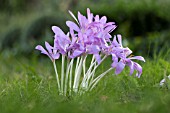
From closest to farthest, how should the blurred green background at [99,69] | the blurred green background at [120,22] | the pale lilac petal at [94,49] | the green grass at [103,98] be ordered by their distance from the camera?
the green grass at [103,98] → the blurred green background at [99,69] → the pale lilac petal at [94,49] → the blurred green background at [120,22]

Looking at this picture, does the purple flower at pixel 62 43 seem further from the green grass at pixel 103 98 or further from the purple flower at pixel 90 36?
the green grass at pixel 103 98

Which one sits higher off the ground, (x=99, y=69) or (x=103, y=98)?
(x=99, y=69)

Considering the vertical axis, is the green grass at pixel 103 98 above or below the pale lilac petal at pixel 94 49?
below

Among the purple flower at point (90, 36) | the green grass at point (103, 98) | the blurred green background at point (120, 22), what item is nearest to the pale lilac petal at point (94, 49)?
the purple flower at point (90, 36)

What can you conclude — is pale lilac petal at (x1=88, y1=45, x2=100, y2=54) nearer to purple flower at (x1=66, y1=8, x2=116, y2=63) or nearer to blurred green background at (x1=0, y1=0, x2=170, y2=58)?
purple flower at (x1=66, y1=8, x2=116, y2=63)

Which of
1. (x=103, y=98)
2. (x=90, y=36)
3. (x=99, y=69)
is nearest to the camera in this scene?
(x=103, y=98)

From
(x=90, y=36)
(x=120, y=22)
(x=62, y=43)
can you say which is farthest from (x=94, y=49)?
(x=120, y=22)

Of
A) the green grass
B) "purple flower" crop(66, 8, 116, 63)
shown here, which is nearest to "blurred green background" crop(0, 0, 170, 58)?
the green grass

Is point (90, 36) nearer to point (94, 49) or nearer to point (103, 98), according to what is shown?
point (94, 49)

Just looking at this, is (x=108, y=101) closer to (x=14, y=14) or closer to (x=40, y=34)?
(x=40, y=34)

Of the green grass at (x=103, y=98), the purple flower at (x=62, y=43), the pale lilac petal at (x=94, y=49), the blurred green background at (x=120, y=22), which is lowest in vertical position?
the green grass at (x=103, y=98)

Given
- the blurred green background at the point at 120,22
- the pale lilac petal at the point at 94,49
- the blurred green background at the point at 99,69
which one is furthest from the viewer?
the blurred green background at the point at 120,22

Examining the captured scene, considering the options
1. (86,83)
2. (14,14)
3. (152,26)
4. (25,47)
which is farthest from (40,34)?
(86,83)
